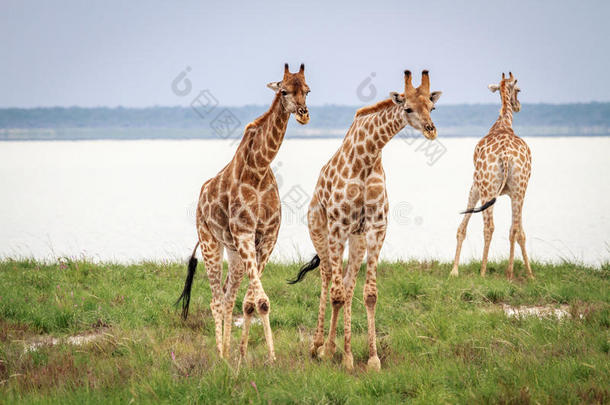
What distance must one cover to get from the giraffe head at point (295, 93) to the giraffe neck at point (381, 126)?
77cm

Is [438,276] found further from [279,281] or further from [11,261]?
[11,261]

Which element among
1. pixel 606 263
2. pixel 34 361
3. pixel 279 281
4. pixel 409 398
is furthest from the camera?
pixel 606 263

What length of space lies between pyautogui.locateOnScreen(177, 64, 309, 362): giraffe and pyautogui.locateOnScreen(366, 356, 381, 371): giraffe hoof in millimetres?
1042

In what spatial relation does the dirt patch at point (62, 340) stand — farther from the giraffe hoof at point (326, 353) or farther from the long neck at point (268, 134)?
the long neck at point (268, 134)

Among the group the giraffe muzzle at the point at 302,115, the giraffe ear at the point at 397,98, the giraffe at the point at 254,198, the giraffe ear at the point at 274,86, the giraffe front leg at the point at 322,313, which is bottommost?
the giraffe front leg at the point at 322,313

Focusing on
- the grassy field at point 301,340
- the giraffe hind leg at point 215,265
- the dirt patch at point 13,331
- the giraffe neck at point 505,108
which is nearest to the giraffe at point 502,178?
the giraffe neck at point 505,108

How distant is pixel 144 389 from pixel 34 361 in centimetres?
201

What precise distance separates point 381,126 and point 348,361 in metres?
2.54

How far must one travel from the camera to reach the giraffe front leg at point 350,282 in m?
7.30

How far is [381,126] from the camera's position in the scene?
278 inches

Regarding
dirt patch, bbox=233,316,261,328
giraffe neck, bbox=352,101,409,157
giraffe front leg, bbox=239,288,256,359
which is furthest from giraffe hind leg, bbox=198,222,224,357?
giraffe neck, bbox=352,101,409,157

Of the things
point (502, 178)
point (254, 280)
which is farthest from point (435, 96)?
point (502, 178)

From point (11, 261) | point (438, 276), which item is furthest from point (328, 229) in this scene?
point (11, 261)

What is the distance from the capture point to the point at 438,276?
464 inches
